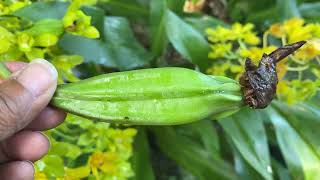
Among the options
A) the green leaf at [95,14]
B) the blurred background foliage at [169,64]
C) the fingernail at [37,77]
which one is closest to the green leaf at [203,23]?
the blurred background foliage at [169,64]

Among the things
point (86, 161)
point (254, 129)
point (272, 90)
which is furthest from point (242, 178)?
point (272, 90)

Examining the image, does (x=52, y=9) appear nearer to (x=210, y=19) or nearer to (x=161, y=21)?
(x=161, y=21)

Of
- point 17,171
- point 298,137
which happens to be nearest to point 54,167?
point 17,171

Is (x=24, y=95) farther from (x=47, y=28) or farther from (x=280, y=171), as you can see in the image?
(x=280, y=171)

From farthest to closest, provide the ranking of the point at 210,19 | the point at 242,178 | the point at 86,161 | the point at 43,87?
the point at 210,19, the point at 242,178, the point at 86,161, the point at 43,87

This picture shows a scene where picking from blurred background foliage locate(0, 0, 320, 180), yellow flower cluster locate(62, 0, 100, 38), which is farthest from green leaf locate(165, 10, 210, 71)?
yellow flower cluster locate(62, 0, 100, 38)
